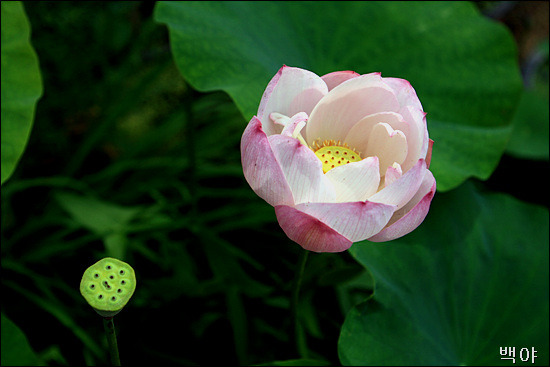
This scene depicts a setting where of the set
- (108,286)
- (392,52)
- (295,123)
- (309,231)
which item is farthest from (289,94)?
(392,52)

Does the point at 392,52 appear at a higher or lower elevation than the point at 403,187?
lower

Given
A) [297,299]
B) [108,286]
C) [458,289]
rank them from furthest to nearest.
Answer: [458,289] < [297,299] < [108,286]

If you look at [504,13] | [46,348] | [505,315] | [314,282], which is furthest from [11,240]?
[504,13]

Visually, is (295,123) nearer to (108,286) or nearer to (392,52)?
(108,286)

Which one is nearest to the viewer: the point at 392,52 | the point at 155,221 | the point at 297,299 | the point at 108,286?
the point at 108,286

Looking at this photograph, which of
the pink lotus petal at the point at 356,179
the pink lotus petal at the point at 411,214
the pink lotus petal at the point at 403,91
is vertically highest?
the pink lotus petal at the point at 403,91

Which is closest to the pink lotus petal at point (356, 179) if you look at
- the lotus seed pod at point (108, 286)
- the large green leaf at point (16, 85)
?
the lotus seed pod at point (108, 286)

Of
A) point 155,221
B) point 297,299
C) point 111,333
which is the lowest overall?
point 155,221

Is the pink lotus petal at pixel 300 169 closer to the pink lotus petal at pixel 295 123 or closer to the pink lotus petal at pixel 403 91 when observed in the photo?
the pink lotus petal at pixel 295 123
